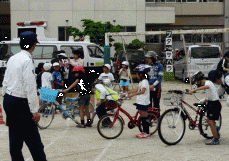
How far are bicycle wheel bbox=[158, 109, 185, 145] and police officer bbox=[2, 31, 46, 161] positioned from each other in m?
2.86

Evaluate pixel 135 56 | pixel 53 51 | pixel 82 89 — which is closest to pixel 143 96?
pixel 82 89

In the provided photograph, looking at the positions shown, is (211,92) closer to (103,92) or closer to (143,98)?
(143,98)

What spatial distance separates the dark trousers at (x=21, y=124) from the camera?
428cm

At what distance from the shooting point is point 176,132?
6941mm

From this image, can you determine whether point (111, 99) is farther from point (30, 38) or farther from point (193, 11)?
point (193, 11)

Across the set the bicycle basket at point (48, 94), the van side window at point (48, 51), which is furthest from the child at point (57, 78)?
the van side window at point (48, 51)

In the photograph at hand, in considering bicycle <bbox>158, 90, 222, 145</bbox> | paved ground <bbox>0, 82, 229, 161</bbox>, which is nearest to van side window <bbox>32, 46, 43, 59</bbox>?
paved ground <bbox>0, 82, 229, 161</bbox>

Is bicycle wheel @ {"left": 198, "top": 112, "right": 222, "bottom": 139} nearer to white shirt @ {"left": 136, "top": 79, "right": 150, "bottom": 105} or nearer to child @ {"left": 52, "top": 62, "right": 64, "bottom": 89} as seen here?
white shirt @ {"left": 136, "top": 79, "right": 150, "bottom": 105}

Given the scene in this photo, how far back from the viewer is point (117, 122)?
24.5ft

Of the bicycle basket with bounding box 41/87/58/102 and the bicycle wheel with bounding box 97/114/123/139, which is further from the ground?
the bicycle basket with bounding box 41/87/58/102

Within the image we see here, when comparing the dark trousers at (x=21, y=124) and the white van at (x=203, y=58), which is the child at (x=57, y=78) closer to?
the dark trousers at (x=21, y=124)

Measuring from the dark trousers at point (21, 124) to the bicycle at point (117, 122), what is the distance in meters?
2.98

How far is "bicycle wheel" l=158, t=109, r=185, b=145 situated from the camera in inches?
265

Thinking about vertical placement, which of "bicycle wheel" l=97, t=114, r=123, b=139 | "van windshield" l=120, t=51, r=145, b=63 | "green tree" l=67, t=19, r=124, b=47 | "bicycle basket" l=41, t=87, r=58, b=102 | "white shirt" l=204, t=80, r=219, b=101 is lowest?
"bicycle wheel" l=97, t=114, r=123, b=139
